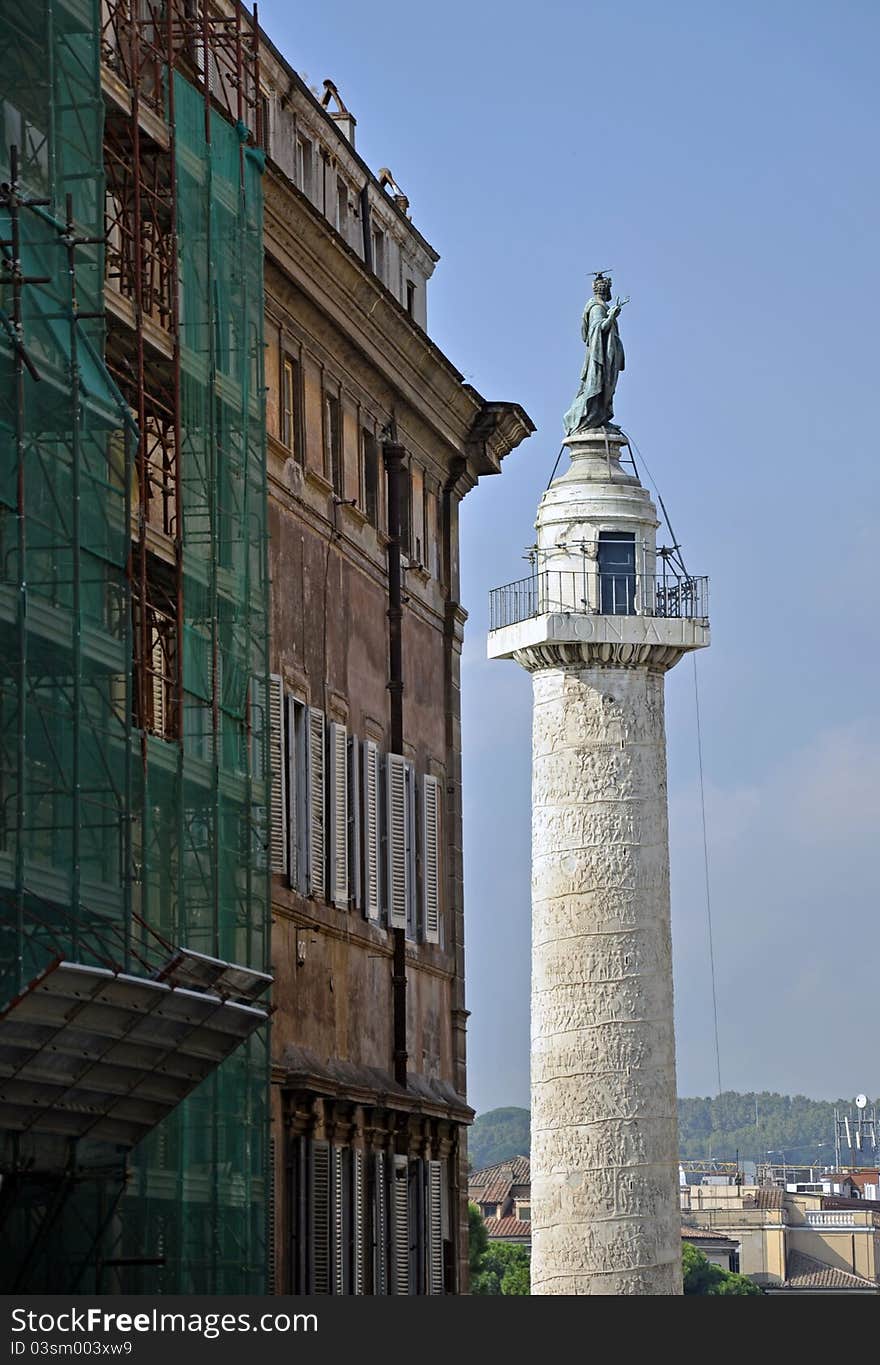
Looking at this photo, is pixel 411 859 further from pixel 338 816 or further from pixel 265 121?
pixel 265 121

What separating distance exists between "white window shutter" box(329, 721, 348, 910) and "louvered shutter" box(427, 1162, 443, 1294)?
4.86 metres

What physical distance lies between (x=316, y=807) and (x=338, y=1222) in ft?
15.9

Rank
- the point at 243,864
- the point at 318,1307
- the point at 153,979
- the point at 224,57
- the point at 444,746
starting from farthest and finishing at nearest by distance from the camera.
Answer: the point at 444,746
the point at 224,57
the point at 243,864
the point at 153,979
the point at 318,1307

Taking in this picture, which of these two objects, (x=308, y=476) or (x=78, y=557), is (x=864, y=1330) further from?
(x=308, y=476)

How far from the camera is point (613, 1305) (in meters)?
24.7

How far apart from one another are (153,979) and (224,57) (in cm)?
1432

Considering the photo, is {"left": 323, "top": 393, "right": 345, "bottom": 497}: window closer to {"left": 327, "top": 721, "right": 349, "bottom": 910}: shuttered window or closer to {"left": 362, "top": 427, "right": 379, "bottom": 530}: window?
{"left": 362, "top": 427, "right": 379, "bottom": 530}: window

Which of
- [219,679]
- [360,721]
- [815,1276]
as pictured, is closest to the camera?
[219,679]

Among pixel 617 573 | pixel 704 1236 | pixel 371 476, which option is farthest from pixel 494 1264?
pixel 371 476

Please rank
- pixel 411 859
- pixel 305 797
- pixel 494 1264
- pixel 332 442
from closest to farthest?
pixel 305 797, pixel 332 442, pixel 411 859, pixel 494 1264

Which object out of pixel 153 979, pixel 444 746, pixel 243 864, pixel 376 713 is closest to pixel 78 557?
pixel 153 979

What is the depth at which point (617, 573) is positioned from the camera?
64.9 meters

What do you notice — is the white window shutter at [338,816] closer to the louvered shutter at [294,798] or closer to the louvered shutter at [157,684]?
the louvered shutter at [294,798]

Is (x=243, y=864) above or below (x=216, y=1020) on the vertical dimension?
above
